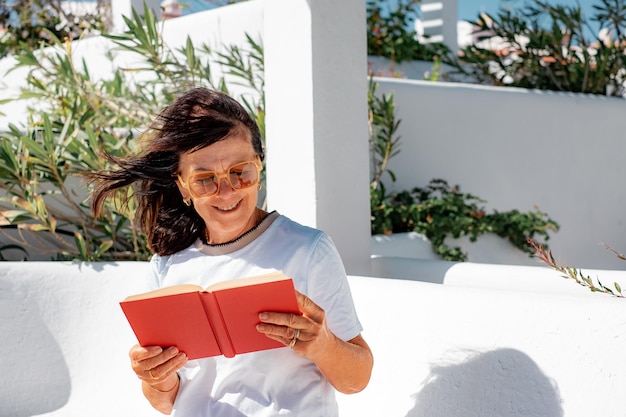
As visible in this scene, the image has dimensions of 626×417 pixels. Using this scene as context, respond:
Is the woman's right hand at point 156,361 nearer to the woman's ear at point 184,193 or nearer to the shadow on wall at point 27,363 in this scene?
the woman's ear at point 184,193

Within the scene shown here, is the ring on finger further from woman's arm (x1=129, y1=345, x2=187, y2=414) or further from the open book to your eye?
woman's arm (x1=129, y1=345, x2=187, y2=414)

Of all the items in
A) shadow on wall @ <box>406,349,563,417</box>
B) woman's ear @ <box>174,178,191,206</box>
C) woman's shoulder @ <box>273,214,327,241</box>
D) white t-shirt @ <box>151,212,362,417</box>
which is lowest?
shadow on wall @ <box>406,349,563,417</box>

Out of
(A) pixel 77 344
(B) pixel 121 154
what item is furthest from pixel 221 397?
(B) pixel 121 154

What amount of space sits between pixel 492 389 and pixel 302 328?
0.86 m

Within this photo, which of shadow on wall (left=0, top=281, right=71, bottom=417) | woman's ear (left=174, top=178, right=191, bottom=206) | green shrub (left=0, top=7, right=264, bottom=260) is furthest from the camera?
green shrub (left=0, top=7, right=264, bottom=260)

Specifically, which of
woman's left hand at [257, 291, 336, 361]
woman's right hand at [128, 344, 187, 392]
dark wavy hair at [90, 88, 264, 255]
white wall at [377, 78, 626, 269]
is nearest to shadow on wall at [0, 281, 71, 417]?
dark wavy hair at [90, 88, 264, 255]

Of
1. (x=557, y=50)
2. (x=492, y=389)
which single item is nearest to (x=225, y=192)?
(x=492, y=389)

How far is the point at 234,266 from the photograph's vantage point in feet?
7.18

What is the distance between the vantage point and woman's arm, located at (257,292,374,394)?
6.08 feet

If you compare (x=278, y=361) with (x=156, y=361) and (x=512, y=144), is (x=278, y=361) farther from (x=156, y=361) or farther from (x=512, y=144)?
(x=512, y=144)

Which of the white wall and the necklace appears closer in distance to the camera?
the necklace

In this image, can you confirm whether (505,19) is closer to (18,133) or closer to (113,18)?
(113,18)

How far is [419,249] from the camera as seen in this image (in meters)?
5.60

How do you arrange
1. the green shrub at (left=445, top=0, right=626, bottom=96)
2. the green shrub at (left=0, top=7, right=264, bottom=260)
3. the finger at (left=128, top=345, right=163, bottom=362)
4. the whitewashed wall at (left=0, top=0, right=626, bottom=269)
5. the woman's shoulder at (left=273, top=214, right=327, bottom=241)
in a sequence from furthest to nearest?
the green shrub at (left=445, top=0, right=626, bottom=96)
the whitewashed wall at (left=0, top=0, right=626, bottom=269)
the green shrub at (left=0, top=7, right=264, bottom=260)
the woman's shoulder at (left=273, top=214, right=327, bottom=241)
the finger at (left=128, top=345, right=163, bottom=362)
